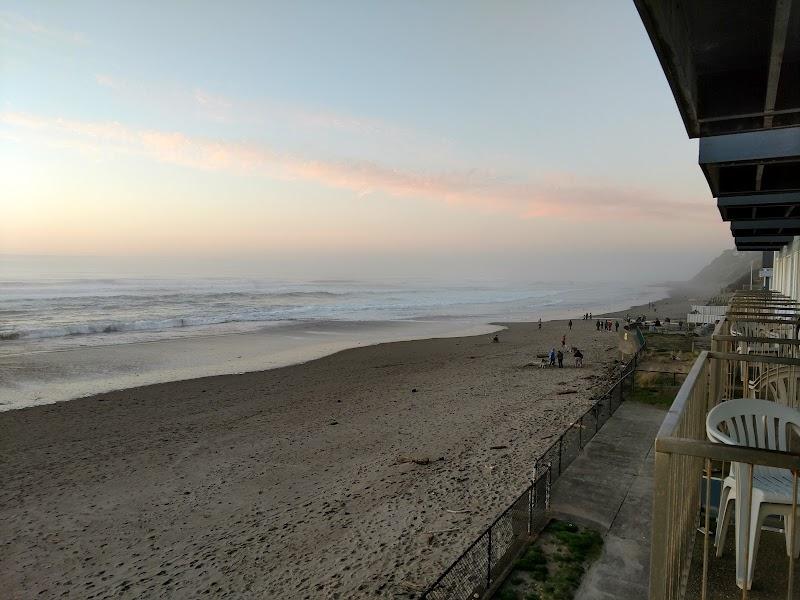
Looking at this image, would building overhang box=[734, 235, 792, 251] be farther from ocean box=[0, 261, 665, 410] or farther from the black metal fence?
ocean box=[0, 261, 665, 410]

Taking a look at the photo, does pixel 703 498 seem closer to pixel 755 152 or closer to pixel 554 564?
pixel 554 564

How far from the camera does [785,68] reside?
3941mm

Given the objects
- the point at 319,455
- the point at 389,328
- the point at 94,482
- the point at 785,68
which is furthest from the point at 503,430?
the point at 389,328

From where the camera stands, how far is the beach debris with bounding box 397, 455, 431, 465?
1126 centimetres

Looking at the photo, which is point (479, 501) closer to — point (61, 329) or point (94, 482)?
point (94, 482)

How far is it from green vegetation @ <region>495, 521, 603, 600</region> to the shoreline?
18.6 metres

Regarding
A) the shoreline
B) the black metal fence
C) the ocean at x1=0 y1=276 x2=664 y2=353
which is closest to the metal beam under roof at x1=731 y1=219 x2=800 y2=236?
the black metal fence

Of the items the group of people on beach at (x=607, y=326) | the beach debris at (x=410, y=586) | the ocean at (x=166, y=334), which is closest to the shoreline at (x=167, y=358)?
the ocean at (x=166, y=334)

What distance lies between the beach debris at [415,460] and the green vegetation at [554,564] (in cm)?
481

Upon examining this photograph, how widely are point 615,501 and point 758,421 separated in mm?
3832

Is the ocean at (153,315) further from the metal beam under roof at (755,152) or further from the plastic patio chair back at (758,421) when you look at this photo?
the plastic patio chair back at (758,421)

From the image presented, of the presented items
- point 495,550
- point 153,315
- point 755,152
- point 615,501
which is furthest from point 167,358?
point 755,152

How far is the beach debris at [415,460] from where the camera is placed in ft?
36.9

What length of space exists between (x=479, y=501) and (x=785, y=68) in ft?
25.7
